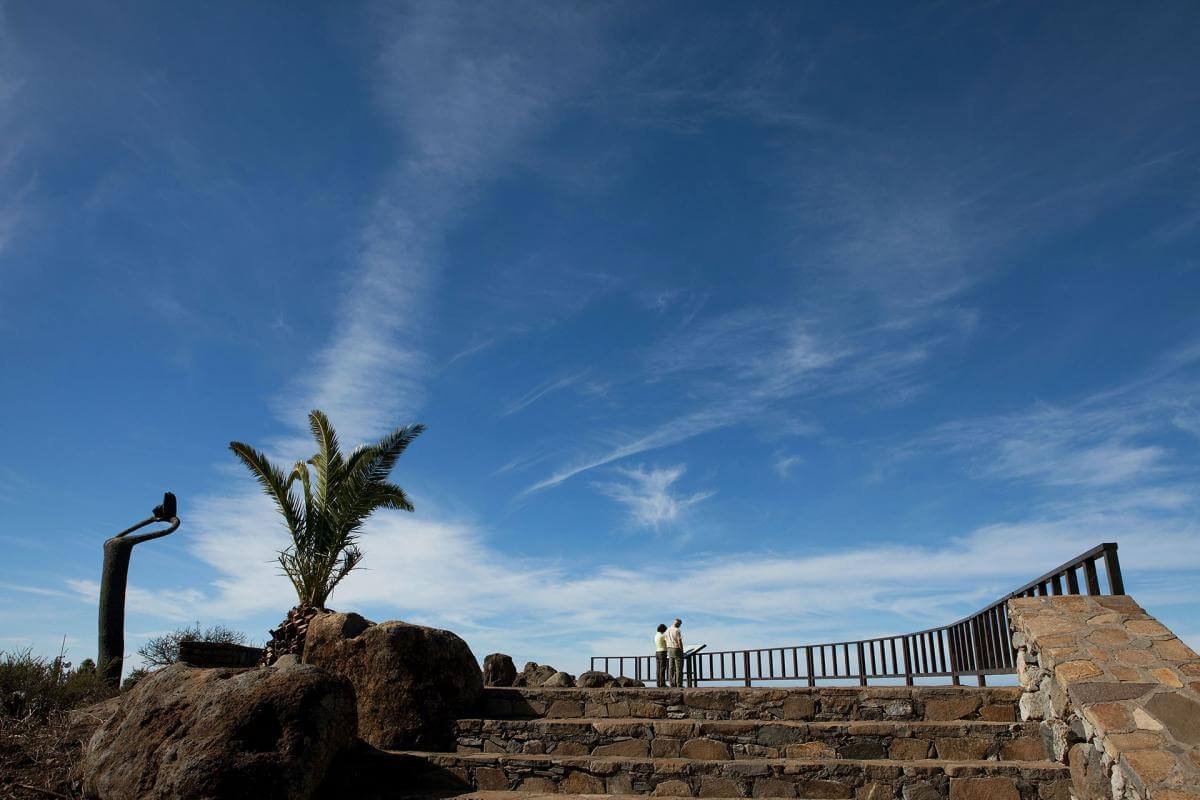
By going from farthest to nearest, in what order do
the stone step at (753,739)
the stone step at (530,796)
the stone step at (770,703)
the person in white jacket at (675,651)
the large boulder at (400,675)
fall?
the person in white jacket at (675,651), the large boulder at (400,675), the stone step at (770,703), the stone step at (753,739), the stone step at (530,796)

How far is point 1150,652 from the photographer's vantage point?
575 cm

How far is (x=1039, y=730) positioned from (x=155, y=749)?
23.5 ft

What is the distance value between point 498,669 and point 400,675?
4809 mm

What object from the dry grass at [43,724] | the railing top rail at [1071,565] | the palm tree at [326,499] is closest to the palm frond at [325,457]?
the palm tree at [326,499]

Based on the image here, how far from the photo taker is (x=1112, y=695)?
534 centimetres

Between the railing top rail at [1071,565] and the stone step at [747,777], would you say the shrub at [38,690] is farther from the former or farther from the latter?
the railing top rail at [1071,565]

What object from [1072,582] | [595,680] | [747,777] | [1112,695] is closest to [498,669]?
[595,680]

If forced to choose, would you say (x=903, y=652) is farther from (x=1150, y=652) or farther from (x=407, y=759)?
(x=407, y=759)

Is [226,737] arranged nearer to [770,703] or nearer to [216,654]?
[770,703]

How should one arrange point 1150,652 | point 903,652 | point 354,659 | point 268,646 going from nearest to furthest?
point 1150,652 → point 354,659 → point 903,652 → point 268,646

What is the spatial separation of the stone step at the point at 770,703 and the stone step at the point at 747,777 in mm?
827

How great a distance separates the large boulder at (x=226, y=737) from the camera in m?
5.64

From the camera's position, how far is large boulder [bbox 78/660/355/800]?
5.64m

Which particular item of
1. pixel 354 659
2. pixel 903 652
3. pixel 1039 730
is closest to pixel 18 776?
pixel 354 659
